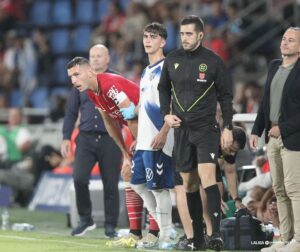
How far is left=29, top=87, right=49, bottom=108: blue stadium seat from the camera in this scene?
75.4ft

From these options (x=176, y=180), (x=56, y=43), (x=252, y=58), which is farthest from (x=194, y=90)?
(x=56, y=43)

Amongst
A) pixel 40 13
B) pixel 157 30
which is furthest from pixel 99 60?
pixel 40 13

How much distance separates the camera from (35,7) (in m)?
25.3

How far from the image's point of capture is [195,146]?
10.7m

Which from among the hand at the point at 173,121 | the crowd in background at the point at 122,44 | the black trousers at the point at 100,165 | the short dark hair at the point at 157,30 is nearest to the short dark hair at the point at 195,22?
the short dark hair at the point at 157,30

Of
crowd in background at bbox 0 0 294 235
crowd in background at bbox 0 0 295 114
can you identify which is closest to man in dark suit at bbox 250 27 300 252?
crowd in background at bbox 0 0 294 235

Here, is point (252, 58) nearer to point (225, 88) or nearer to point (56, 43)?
point (56, 43)

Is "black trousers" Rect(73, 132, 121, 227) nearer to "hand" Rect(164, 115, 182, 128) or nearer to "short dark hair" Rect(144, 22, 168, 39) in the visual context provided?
"short dark hair" Rect(144, 22, 168, 39)

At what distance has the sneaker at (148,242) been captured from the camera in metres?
11.3

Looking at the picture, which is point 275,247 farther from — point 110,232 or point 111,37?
point 111,37

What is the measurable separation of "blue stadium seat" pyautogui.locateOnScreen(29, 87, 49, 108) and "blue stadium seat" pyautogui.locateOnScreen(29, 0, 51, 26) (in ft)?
6.99

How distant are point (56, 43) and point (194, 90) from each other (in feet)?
45.8

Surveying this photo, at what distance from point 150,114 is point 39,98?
38.9 feet

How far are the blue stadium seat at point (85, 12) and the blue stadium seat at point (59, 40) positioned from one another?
390mm
